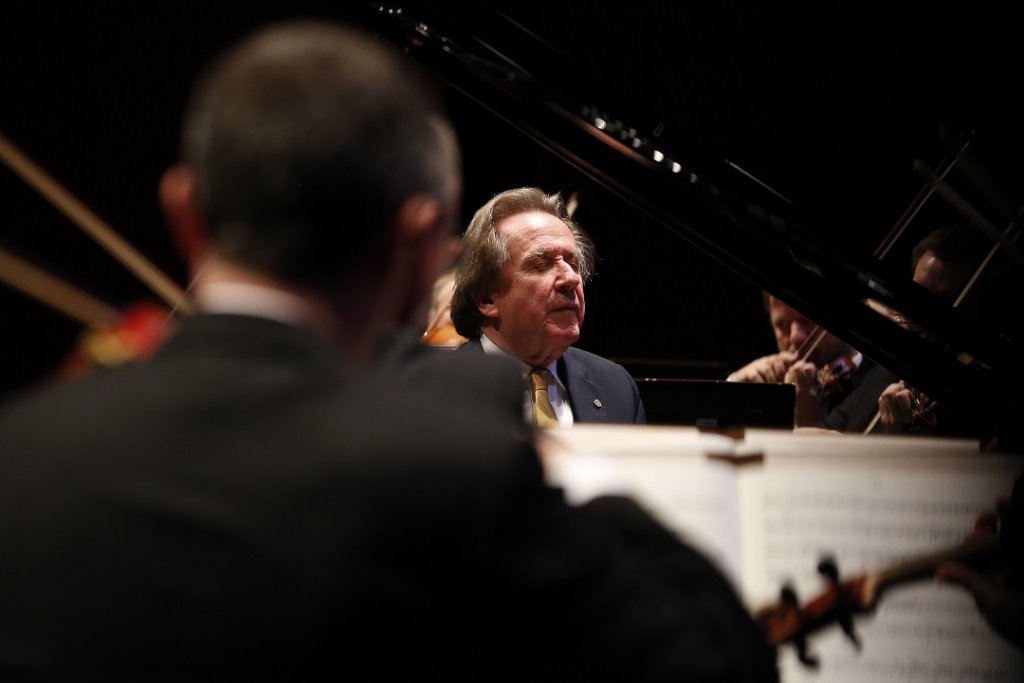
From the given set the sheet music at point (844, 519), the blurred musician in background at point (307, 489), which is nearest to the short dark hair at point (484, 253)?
the sheet music at point (844, 519)

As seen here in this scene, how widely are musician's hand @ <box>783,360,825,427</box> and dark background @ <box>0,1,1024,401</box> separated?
1.73 feet

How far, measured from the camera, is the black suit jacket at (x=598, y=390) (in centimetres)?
229

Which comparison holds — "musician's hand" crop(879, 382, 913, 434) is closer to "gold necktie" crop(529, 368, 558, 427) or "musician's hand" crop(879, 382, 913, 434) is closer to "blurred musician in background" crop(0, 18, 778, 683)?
"gold necktie" crop(529, 368, 558, 427)

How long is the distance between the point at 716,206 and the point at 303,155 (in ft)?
2.92

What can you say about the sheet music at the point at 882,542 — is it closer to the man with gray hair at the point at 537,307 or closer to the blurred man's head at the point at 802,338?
the man with gray hair at the point at 537,307

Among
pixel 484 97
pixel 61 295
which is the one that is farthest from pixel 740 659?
pixel 484 97

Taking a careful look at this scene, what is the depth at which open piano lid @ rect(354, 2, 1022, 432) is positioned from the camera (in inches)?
54.9

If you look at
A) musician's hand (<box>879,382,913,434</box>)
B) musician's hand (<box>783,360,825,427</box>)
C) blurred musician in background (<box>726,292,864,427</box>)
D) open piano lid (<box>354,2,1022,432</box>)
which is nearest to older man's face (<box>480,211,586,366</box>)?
open piano lid (<box>354,2,1022,432</box>)

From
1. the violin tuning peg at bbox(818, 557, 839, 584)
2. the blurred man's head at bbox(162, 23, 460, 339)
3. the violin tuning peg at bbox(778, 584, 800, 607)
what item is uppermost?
the blurred man's head at bbox(162, 23, 460, 339)

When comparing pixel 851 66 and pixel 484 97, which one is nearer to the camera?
pixel 484 97

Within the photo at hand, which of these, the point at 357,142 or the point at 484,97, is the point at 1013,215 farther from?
the point at 357,142

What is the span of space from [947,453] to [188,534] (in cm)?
91

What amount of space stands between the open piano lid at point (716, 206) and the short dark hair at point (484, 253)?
800mm

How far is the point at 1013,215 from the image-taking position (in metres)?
3.72
